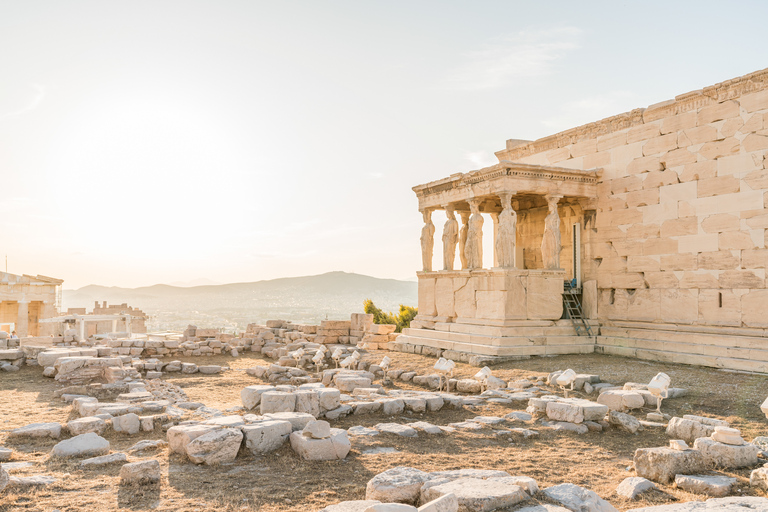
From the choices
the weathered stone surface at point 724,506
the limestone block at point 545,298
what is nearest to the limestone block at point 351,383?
the limestone block at point 545,298

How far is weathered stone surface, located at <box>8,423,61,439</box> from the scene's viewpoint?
7305mm

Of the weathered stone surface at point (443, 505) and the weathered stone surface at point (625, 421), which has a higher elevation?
the weathered stone surface at point (443, 505)

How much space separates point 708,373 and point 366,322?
11.3 metres

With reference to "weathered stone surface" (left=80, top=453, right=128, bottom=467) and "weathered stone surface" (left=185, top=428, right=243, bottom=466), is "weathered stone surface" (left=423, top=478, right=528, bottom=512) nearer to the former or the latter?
"weathered stone surface" (left=185, top=428, right=243, bottom=466)

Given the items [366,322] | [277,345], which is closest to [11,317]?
[277,345]

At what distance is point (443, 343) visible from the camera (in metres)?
15.5

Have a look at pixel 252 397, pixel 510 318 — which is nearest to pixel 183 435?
pixel 252 397

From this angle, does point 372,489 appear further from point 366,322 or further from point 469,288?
point 366,322

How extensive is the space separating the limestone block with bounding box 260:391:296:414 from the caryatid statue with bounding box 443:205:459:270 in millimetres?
9090

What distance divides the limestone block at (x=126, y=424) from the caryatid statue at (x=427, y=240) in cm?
1127

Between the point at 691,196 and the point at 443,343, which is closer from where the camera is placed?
the point at 691,196

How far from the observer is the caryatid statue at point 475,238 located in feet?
52.3

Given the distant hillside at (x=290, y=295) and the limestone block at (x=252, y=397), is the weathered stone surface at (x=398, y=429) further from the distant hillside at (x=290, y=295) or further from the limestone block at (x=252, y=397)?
the distant hillside at (x=290, y=295)

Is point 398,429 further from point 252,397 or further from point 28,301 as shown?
point 28,301
